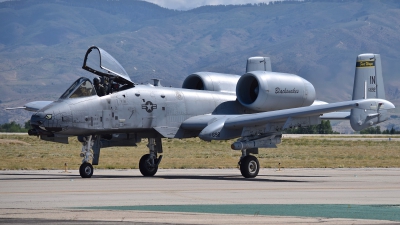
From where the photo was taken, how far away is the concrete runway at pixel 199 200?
14500 mm

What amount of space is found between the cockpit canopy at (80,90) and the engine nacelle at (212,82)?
570cm

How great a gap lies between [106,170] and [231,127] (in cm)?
736

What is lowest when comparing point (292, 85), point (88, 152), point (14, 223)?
point (14, 223)

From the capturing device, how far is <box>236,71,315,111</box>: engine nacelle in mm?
27109

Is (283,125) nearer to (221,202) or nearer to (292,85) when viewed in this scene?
(292,85)

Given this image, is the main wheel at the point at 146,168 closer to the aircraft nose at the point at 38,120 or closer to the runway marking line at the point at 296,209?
the aircraft nose at the point at 38,120

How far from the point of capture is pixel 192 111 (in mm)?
27297

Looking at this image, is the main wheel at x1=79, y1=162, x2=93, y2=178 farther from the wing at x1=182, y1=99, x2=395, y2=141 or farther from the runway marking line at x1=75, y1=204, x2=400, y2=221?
the runway marking line at x1=75, y1=204, x2=400, y2=221

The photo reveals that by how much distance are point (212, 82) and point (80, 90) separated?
20.9 feet

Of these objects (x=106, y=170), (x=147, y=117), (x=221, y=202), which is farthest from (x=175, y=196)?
(x=106, y=170)

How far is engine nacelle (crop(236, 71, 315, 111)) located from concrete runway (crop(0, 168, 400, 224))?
3.05m

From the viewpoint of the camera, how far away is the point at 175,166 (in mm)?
34156

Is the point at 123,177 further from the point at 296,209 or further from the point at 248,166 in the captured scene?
the point at 296,209

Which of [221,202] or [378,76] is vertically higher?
[378,76]
